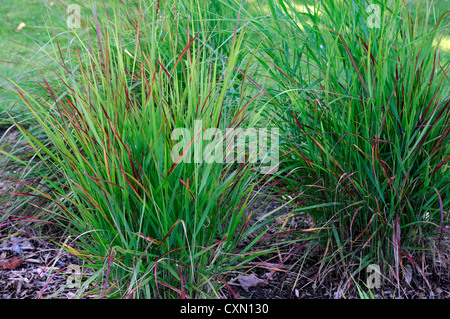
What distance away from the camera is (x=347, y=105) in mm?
2072

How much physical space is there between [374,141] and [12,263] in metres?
1.92

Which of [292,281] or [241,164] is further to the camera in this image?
[292,281]

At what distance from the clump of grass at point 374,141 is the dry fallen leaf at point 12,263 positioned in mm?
1500

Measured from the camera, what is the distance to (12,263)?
96.0 inches

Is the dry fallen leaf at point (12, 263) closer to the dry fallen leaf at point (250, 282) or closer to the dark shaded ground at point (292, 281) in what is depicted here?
the dark shaded ground at point (292, 281)

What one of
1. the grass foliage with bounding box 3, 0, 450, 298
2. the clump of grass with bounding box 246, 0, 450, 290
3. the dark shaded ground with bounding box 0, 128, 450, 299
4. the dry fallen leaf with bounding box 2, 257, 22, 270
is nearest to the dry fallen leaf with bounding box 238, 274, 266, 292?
the dark shaded ground with bounding box 0, 128, 450, 299

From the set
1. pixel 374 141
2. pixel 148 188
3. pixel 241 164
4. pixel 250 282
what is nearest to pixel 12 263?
pixel 148 188

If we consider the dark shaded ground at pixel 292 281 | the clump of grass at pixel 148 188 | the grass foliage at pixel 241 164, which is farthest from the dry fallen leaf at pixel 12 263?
the clump of grass at pixel 148 188

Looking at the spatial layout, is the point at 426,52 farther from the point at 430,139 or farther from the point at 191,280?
the point at 191,280

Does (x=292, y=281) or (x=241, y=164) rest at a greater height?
(x=241, y=164)

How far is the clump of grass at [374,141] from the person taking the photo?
198cm

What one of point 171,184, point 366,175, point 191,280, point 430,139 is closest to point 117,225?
point 171,184

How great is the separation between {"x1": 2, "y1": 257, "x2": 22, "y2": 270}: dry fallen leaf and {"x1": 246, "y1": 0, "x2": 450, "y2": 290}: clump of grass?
4.92 feet

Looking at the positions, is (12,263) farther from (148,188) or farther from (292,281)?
(292,281)
